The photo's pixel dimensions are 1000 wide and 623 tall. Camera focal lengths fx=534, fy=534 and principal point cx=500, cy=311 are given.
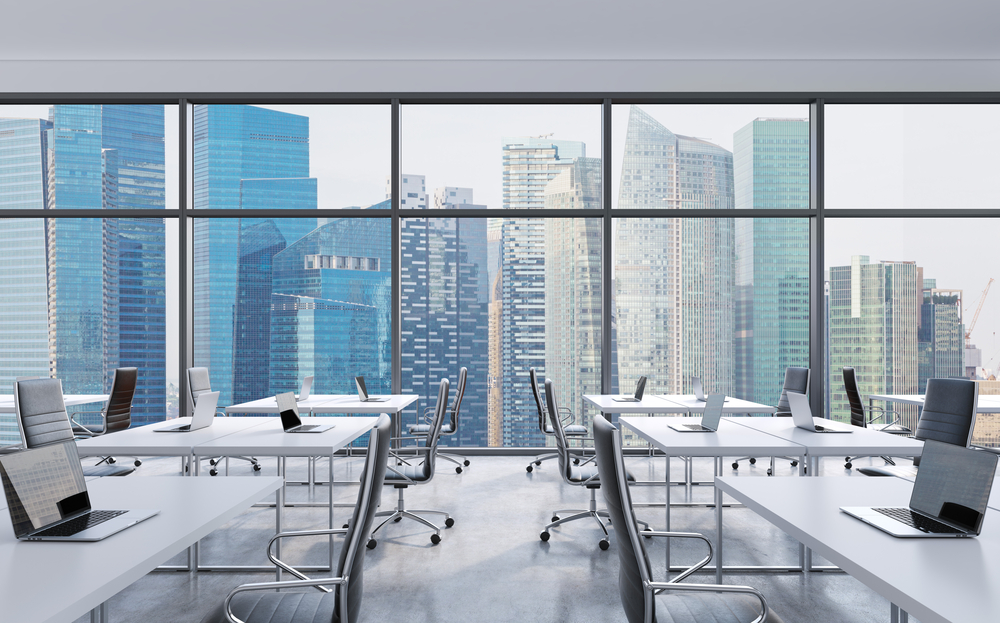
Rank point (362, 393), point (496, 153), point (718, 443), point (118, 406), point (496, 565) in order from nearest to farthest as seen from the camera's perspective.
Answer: point (718, 443)
point (496, 565)
point (362, 393)
point (118, 406)
point (496, 153)

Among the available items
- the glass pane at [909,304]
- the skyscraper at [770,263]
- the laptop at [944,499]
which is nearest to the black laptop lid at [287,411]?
the laptop at [944,499]

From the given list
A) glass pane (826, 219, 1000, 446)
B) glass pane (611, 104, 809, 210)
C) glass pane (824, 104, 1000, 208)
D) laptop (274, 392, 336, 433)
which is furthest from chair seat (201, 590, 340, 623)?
glass pane (824, 104, 1000, 208)

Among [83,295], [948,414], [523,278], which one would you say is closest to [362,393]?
[523,278]

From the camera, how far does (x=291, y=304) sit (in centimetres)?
654

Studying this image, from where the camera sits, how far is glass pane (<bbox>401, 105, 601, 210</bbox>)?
21.2 feet

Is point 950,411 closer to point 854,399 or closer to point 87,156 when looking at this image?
point 854,399

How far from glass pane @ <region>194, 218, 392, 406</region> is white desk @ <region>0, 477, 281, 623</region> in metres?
4.32

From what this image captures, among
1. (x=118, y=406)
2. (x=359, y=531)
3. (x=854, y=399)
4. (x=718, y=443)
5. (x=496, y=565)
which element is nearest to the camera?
(x=359, y=531)

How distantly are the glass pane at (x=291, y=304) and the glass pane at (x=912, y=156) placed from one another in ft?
18.2

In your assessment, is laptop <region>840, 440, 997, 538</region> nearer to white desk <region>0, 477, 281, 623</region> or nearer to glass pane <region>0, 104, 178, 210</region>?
white desk <region>0, 477, 281, 623</region>

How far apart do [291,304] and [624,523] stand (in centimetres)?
584
